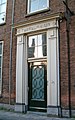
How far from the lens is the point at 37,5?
472 inches

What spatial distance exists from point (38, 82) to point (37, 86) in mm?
194

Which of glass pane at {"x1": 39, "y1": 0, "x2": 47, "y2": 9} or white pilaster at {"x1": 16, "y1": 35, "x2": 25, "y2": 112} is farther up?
glass pane at {"x1": 39, "y1": 0, "x2": 47, "y2": 9}

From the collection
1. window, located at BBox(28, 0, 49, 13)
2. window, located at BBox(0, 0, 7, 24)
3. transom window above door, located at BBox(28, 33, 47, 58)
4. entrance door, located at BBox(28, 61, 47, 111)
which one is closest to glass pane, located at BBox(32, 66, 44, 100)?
entrance door, located at BBox(28, 61, 47, 111)

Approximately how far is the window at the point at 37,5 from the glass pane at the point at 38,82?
9.52 feet

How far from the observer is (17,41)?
1222 cm

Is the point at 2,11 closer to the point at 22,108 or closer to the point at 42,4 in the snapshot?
the point at 42,4

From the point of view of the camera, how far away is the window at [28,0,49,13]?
11.6 metres

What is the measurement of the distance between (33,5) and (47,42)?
2341 millimetres

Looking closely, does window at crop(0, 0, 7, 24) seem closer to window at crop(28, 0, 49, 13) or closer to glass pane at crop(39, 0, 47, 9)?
window at crop(28, 0, 49, 13)

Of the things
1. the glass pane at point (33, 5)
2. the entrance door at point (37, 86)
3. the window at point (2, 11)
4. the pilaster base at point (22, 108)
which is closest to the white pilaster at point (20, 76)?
the pilaster base at point (22, 108)

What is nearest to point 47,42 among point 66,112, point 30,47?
point 30,47

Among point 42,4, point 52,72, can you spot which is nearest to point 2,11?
point 42,4

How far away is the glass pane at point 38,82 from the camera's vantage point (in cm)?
1113

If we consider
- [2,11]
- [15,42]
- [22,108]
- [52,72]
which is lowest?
[22,108]
